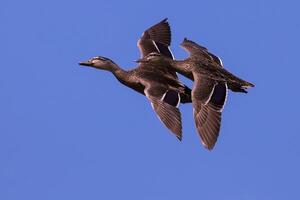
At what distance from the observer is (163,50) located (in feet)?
124

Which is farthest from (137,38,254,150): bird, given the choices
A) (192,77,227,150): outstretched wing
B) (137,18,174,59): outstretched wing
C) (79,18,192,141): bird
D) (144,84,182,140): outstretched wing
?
(137,18,174,59): outstretched wing

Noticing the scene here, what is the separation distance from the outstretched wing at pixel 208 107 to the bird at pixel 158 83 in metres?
0.84

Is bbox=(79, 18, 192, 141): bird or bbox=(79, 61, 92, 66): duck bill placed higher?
bbox=(79, 61, 92, 66): duck bill

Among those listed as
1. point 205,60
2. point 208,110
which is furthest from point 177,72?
point 208,110

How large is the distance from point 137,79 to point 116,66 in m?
1.66

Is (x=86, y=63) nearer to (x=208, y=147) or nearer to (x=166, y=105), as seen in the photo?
(x=166, y=105)

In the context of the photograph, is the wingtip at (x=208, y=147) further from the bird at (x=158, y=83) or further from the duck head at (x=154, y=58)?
the duck head at (x=154, y=58)

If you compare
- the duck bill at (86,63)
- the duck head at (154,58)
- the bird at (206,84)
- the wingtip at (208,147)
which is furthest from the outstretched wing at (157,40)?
the wingtip at (208,147)

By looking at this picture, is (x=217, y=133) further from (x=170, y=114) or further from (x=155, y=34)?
(x=155, y=34)

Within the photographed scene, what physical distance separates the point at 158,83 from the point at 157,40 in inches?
213

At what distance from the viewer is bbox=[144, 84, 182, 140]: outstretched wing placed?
32.2 m

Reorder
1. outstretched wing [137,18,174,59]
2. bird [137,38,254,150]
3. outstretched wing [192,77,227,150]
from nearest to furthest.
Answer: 1. outstretched wing [192,77,227,150]
2. bird [137,38,254,150]
3. outstretched wing [137,18,174,59]

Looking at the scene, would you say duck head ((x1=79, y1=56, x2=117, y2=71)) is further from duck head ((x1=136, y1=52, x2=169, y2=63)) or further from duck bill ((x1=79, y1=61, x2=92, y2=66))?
duck head ((x1=136, y1=52, x2=169, y2=63))

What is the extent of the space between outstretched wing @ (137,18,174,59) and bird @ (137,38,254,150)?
73.2 inches
